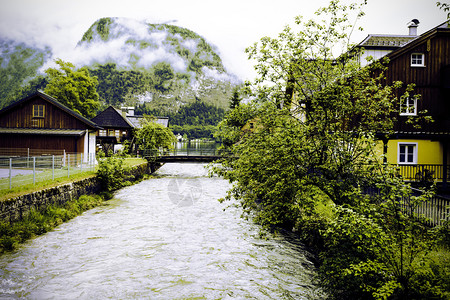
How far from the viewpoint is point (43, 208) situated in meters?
14.4

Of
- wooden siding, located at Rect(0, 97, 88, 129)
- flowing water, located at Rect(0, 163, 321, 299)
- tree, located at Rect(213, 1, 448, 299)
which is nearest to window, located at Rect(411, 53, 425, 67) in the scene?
tree, located at Rect(213, 1, 448, 299)

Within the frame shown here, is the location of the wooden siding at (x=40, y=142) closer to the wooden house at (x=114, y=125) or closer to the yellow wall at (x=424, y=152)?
the yellow wall at (x=424, y=152)

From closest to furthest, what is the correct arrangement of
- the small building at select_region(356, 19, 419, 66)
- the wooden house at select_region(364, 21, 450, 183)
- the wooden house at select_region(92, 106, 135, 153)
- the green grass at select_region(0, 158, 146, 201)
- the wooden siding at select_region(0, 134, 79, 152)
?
1. the green grass at select_region(0, 158, 146, 201)
2. the wooden house at select_region(364, 21, 450, 183)
3. the small building at select_region(356, 19, 419, 66)
4. the wooden siding at select_region(0, 134, 79, 152)
5. the wooden house at select_region(92, 106, 135, 153)

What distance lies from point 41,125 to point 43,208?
57.0 ft

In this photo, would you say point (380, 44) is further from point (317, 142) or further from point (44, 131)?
point (44, 131)

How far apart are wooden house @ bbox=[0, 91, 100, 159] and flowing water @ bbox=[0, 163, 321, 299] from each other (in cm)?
1440

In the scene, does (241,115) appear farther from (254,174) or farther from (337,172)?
(337,172)

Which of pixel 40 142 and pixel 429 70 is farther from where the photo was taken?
pixel 40 142

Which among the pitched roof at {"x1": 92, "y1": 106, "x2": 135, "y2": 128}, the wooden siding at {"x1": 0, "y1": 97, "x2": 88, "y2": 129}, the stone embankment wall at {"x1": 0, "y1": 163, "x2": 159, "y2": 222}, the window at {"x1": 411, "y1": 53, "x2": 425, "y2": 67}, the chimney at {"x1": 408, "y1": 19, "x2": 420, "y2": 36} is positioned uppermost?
the chimney at {"x1": 408, "y1": 19, "x2": 420, "y2": 36}

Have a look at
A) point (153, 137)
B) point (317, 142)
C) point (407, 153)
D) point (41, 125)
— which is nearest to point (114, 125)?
point (153, 137)

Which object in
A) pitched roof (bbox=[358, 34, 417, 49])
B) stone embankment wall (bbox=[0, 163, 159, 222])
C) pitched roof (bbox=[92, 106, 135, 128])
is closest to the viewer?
stone embankment wall (bbox=[0, 163, 159, 222])

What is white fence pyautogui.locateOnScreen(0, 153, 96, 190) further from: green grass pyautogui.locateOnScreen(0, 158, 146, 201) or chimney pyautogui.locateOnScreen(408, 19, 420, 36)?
chimney pyautogui.locateOnScreen(408, 19, 420, 36)

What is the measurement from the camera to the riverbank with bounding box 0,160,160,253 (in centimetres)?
1162

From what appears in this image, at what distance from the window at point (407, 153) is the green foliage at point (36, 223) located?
65.9 ft
